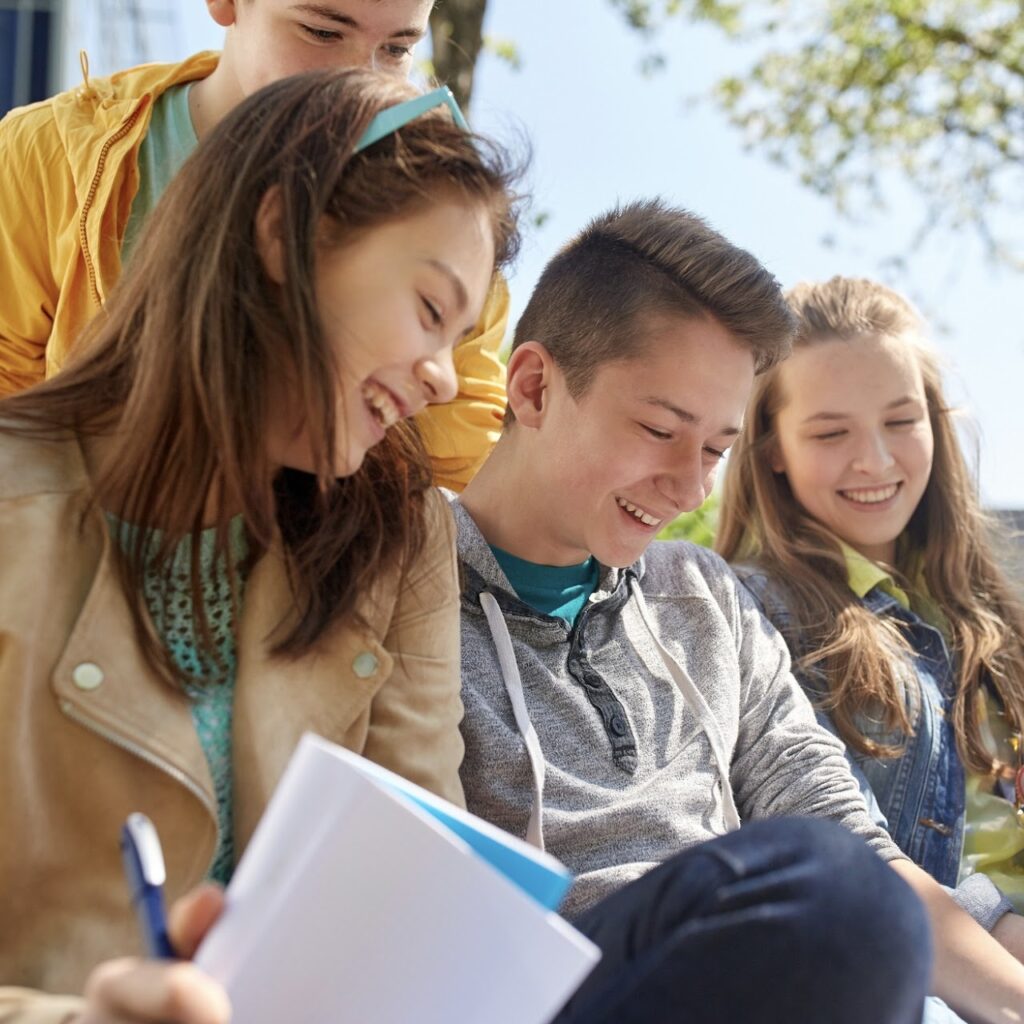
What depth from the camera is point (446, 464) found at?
8.59 feet

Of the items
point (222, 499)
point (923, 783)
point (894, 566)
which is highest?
point (222, 499)

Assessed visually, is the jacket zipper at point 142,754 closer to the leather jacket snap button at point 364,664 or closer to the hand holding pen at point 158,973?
the leather jacket snap button at point 364,664

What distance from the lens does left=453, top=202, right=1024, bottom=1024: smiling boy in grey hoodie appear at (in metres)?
2.11

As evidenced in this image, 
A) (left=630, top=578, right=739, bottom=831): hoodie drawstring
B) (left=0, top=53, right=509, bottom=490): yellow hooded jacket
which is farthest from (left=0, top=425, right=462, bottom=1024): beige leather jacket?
(left=0, top=53, right=509, bottom=490): yellow hooded jacket

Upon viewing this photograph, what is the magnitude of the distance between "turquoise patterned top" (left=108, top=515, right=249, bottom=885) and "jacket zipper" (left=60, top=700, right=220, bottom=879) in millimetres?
78

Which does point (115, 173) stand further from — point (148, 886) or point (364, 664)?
point (148, 886)

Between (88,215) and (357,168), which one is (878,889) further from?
(88,215)

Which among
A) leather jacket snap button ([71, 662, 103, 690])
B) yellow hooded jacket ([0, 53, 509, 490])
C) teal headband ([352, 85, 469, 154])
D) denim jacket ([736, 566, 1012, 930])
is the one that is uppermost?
teal headband ([352, 85, 469, 154])

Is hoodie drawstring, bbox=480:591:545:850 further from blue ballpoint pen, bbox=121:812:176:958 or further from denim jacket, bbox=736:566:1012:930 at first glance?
blue ballpoint pen, bbox=121:812:176:958

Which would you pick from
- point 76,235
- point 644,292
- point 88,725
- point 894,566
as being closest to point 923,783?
point 894,566

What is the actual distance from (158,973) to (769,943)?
566 millimetres

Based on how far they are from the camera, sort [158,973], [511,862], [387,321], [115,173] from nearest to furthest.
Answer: [158,973] → [511,862] → [387,321] → [115,173]

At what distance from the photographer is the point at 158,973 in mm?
1033

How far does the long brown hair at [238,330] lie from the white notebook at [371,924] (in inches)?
22.4
